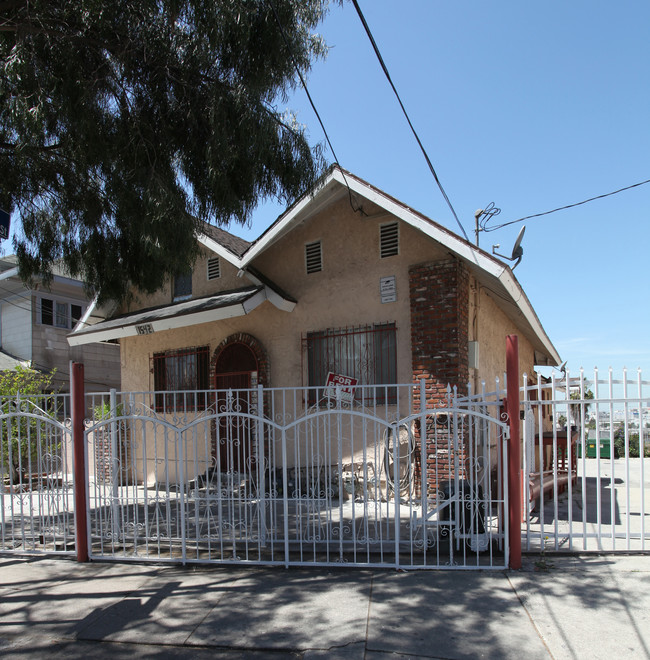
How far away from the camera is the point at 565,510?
824cm

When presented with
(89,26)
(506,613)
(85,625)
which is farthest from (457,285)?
(85,625)

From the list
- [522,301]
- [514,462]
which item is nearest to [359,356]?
[522,301]

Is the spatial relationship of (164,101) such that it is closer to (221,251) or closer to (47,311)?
(221,251)

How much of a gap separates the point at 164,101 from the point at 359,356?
16.1ft

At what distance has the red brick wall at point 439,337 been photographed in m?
8.19

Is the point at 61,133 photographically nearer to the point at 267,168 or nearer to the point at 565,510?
the point at 267,168

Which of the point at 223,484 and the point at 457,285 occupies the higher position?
the point at 457,285

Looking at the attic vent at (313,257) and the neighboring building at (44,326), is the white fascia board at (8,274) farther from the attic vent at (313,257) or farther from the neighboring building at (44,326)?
the attic vent at (313,257)

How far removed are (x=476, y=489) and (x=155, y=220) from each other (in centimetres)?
459

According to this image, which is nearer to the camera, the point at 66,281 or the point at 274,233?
the point at 274,233

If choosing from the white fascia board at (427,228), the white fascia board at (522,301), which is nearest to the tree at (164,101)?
the white fascia board at (427,228)

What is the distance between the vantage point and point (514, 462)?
5.16m

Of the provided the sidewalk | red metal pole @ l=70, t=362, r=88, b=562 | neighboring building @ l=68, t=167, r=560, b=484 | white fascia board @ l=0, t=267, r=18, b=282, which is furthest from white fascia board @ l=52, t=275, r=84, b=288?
the sidewalk

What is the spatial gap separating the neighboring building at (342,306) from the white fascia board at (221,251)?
28mm
